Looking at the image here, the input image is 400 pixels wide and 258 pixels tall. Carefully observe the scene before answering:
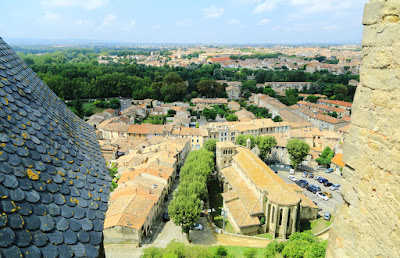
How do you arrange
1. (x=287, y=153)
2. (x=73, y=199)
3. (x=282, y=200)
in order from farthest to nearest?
(x=287, y=153), (x=282, y=200), (x=73, y=199)

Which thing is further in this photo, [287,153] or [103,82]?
[103,82]

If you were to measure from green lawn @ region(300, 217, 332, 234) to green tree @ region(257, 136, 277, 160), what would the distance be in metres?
13.8

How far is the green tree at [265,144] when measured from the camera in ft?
126

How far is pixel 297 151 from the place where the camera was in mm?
36062

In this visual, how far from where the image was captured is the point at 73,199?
4.39 m

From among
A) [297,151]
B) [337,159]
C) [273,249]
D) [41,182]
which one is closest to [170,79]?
[297,151]

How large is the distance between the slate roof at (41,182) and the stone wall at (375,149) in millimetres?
4190

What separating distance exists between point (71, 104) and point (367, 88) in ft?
234

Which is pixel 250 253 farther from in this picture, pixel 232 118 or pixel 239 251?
pixel 232 118

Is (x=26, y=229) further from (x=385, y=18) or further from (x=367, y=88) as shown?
(x=385, y=18)

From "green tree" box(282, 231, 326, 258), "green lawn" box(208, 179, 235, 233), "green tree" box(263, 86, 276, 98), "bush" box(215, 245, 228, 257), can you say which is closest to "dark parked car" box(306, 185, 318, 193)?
"green lawn" box(208, 179, 235, 233)

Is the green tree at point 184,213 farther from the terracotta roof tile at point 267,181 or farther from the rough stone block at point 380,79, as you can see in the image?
the rough stone block at point 380,79

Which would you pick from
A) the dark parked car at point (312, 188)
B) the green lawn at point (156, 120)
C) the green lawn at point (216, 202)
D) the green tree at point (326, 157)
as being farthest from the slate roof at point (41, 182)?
the green lawn at point (156, 120)

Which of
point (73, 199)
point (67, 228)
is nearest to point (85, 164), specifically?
point (73, 199)
